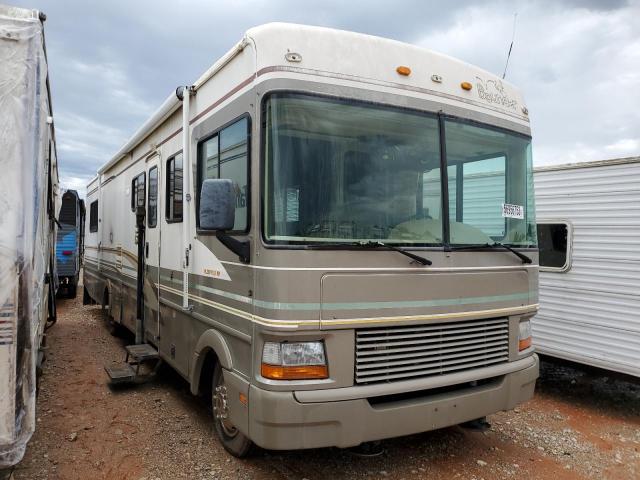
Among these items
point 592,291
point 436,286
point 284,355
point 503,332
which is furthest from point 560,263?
point 284,355

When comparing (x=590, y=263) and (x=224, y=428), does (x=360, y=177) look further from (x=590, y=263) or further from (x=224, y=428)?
(x=590, y=263)

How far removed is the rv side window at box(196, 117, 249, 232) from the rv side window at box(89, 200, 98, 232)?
6499 millimetres

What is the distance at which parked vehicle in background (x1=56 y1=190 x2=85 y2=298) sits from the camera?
12.2 metres

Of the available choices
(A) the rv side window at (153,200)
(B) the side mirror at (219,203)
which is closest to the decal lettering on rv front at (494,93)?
(B) the side mirror at (219,203)

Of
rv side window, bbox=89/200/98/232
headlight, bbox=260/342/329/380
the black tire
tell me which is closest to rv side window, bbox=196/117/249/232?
headlight, bbox=260/342/329/380

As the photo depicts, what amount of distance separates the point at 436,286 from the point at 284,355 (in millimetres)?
1122

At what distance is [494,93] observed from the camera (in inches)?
158

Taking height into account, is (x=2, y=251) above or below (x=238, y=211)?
below

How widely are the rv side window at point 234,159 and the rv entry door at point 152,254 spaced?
1.49 metres

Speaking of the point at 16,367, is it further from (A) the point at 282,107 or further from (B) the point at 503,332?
(B) the point at 503,332

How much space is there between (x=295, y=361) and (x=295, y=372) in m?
0.06

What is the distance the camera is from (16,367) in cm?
271

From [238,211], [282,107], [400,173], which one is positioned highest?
[282,107]

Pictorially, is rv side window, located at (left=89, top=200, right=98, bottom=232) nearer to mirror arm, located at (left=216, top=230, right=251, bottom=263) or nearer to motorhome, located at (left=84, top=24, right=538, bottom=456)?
motorhome, located at (left=84, top=24, right=538, bottom=456)
